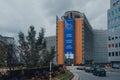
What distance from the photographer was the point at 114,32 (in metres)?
101

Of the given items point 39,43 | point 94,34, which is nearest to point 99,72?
point 39,43

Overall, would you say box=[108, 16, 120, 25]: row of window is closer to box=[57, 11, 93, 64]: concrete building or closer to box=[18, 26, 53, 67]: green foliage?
box=[57, 11, 93, 64]: concrete building

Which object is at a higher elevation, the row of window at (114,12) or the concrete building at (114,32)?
the row of window at (114,12)

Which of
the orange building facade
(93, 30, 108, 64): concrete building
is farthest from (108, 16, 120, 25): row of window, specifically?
(93, 30, 108, 64): concrete building

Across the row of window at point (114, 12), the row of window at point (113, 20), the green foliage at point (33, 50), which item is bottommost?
the green foliage at point (33, 50)

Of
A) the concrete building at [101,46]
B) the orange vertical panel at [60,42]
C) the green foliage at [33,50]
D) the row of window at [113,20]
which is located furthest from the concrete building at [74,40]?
the green foliage at [33,50]

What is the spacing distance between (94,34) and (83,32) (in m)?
51.1

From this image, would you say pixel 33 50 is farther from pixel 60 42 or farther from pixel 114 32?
pixel 60 42

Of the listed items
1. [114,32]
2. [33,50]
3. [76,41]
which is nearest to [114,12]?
[114,32]

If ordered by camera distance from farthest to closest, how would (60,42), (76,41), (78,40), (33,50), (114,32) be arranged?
(60,42), (76,41), (78,40), (114,32), (33,50)

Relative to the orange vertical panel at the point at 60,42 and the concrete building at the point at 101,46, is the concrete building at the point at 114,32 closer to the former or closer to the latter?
the orange vertical panel at the point at 60,42

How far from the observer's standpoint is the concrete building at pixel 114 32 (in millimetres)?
99250

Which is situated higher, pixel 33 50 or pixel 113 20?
pixel 113 20

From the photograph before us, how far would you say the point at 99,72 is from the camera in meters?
53.1
